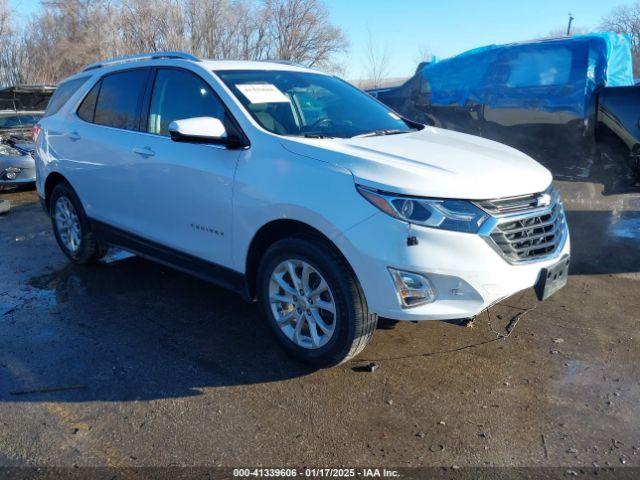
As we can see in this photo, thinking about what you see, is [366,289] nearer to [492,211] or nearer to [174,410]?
[492,211]

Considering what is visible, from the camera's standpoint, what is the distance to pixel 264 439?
285 cm

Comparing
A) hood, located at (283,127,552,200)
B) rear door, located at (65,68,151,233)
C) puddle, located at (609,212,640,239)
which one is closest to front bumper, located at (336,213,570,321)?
hood, located at (283,127,552,200)

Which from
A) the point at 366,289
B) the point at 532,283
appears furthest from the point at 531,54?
the point at 366,289

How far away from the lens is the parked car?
10.2 meters

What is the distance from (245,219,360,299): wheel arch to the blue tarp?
480 centimetres

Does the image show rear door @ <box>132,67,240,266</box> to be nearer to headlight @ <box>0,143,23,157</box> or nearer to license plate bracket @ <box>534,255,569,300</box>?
license plate bracket @ <box>534,255,569,300</box>

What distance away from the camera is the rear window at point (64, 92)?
5.43m

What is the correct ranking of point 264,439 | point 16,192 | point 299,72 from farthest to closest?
point 16,192, point 299,72, point 264,439

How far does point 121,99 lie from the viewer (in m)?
4.73

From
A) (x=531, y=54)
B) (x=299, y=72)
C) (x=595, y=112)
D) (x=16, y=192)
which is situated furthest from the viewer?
(x=16, y=192)

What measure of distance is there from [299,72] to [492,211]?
87.5 inches

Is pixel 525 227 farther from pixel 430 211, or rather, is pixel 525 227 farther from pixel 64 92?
pixel 64 92

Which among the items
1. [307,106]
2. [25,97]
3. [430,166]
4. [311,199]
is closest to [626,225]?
[307,106]

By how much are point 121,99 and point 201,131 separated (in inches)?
64.1
